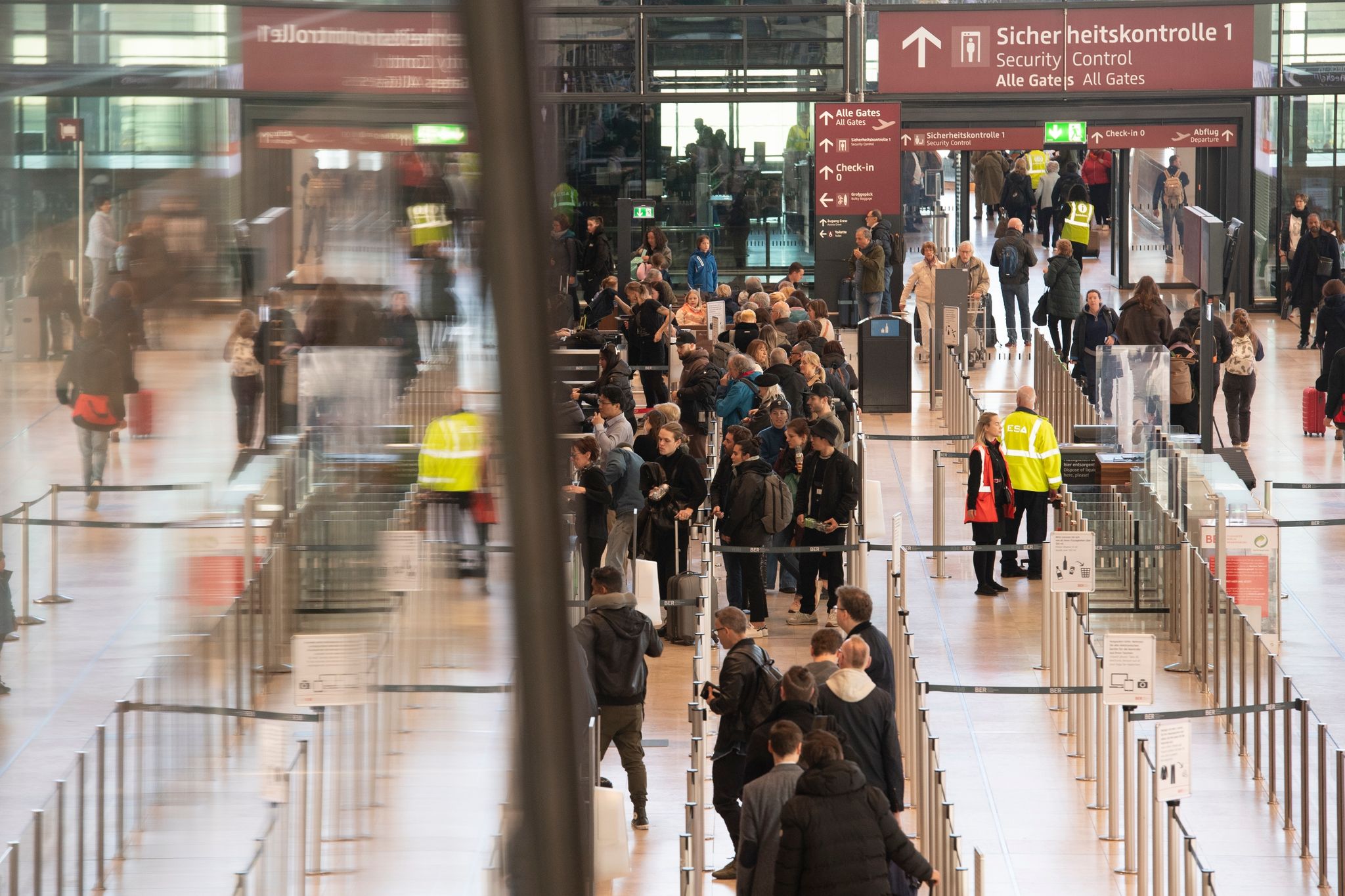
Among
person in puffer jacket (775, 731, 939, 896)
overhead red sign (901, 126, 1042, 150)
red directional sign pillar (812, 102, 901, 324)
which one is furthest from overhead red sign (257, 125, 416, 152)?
overhead red sign (901, 126, 1042, 150)

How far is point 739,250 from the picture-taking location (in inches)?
1043

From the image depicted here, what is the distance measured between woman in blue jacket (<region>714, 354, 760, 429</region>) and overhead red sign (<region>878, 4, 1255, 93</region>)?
36.3 ft

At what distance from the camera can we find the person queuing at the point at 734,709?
339 inches

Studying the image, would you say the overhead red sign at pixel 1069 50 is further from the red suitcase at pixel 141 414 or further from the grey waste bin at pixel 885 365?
the red suitcase at pixel 141 414

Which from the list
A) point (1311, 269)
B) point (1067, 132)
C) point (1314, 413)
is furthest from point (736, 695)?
point (1311, 269)

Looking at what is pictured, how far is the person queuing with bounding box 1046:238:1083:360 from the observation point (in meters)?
22.0

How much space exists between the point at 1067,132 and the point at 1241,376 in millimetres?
7417

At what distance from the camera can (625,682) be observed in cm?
902

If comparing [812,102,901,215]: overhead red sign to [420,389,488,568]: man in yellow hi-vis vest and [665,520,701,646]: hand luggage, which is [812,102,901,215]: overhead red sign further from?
[420,389,488,568]: man in yellow hi-vis vest

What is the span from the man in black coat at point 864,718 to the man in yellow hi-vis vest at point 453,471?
7.18m

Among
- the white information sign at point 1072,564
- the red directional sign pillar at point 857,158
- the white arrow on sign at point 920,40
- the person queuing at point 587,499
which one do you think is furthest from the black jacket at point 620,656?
the white arrow on sign at point 920,40

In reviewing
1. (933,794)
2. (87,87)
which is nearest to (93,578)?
(87,87)

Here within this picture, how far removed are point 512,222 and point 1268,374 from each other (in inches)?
931

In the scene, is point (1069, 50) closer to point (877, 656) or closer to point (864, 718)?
point (877, 656)
